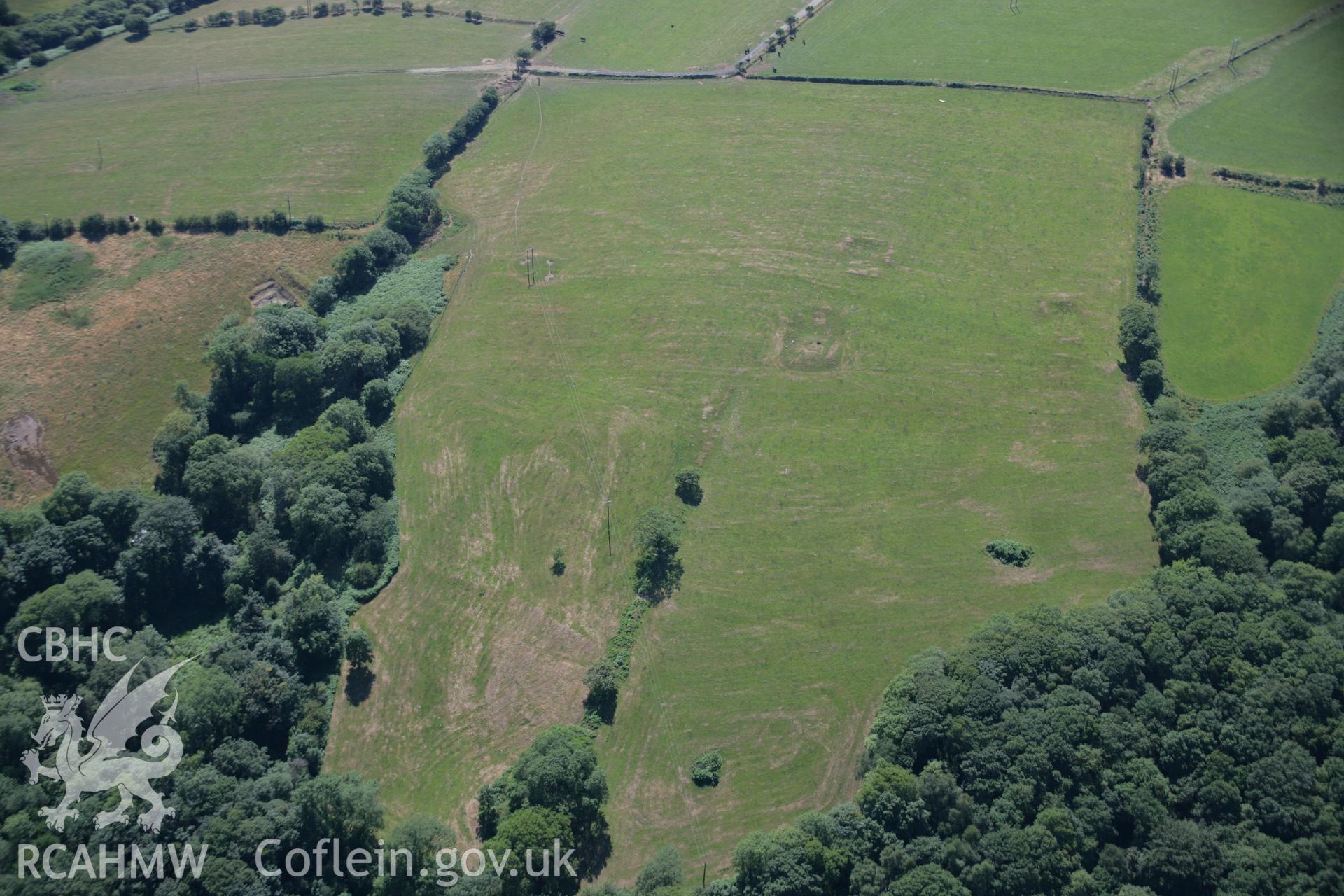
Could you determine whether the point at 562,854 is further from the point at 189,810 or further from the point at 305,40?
the point at 305,40

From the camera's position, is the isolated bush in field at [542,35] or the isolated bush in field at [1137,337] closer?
the isolated bush in field at [1137,337]

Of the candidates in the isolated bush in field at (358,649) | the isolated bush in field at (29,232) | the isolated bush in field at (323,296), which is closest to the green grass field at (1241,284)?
the isolated bush in field at (358,649)

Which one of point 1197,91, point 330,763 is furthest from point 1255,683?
point 1197,91

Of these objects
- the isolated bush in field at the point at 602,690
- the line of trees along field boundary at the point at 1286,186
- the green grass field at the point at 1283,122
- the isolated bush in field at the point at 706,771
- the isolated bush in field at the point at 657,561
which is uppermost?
the green grass field at the point at 1283,122

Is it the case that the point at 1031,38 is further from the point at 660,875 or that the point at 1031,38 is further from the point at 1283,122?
the point at 660,875

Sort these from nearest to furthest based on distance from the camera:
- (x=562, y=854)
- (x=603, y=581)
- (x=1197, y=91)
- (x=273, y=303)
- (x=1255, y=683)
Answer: (x=562, y=854) < (x=1255, y=683) < (x=603, y=581) < (x=273, y=303) < (x=1197, y=91)

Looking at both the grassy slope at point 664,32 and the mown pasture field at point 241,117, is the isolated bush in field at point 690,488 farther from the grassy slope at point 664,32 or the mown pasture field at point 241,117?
the grassy slope at point 664,32
